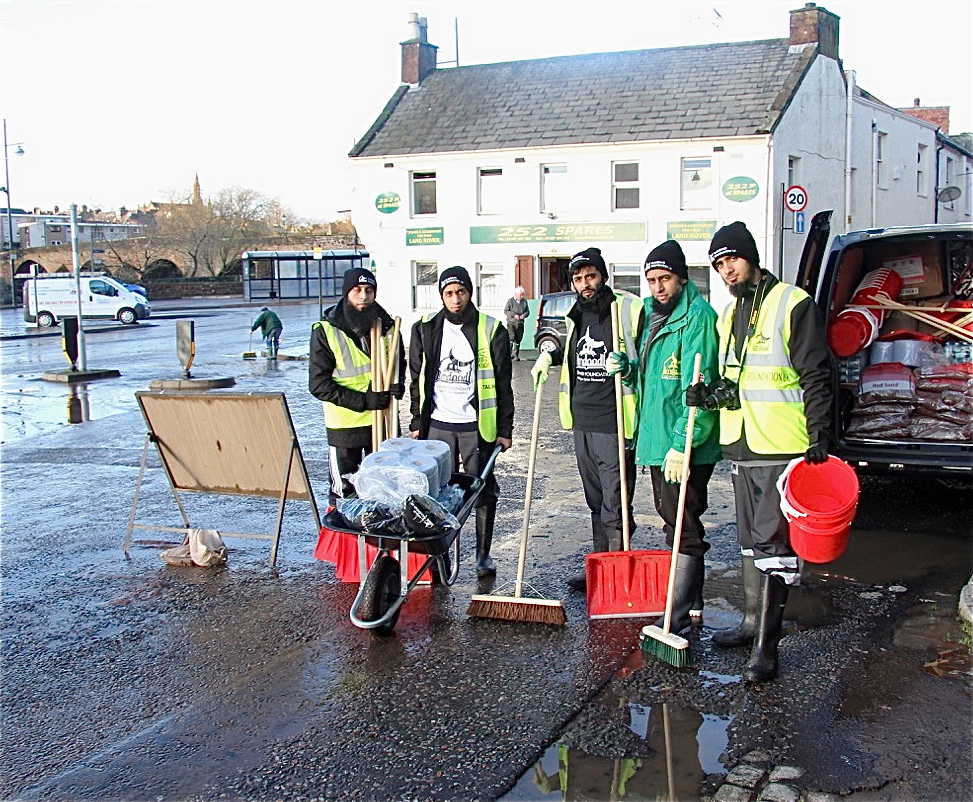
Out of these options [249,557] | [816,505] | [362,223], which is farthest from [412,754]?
[362,223]

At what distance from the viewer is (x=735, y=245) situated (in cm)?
473

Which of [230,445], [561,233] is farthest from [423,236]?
[230,445]

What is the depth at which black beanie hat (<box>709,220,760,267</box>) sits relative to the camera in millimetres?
4730

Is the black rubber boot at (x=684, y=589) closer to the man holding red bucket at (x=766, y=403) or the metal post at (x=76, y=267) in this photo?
the man holding red bucket at (x=766, y=403)

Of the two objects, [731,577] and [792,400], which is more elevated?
[792,400]

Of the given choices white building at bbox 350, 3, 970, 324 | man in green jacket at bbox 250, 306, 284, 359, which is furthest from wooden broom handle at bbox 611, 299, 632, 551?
white building at bbox 350, 3, 970, 324

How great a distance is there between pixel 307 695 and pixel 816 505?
2519 millimetres

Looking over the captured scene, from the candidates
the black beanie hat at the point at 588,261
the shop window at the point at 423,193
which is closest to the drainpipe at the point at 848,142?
the shop window at the point at 423,193

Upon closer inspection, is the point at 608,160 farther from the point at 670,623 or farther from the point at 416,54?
the point at 670,623

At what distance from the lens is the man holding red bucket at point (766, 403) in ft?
15.1

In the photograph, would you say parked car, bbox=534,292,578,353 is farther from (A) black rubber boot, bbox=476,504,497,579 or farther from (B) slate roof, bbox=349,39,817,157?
(A) black rubber boot, bbox=476,504,497,579

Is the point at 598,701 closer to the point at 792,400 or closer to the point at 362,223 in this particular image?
the point at 792,400

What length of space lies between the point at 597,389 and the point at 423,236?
24079 mm

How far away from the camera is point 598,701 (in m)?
4.38
